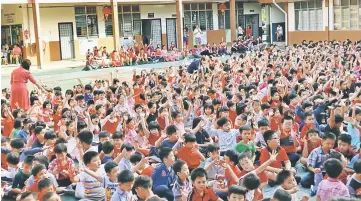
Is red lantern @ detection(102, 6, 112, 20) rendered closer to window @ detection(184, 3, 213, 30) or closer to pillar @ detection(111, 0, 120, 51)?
pillar @ detection(111, 0, 120, 51)

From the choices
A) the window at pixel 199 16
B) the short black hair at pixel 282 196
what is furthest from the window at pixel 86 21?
the short black hair at pixel 282 196

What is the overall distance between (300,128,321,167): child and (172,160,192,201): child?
6.16ft

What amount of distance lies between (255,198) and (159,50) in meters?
16.9

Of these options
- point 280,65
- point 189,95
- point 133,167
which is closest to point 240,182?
point 133,167

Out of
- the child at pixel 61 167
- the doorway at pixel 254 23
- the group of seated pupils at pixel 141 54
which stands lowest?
the child at pixel 61 167

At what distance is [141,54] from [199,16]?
16.2 feet

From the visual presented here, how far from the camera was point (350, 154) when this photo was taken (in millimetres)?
5047

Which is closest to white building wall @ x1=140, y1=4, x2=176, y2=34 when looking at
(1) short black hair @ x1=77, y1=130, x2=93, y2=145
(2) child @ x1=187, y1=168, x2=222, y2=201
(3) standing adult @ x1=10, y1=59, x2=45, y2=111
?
(3) standing adult @ x1=10, y1=59, x2=45, y2=111

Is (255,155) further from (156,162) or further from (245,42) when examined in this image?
(245,42)

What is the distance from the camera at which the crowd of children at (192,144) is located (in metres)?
4.05

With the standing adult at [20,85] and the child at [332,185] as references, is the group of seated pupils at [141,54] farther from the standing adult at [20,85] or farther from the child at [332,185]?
the child at [332,185]

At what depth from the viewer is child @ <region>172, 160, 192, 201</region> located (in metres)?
4.29

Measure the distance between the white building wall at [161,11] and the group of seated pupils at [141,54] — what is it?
123 cm

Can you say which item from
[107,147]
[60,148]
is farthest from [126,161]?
[60,148]
